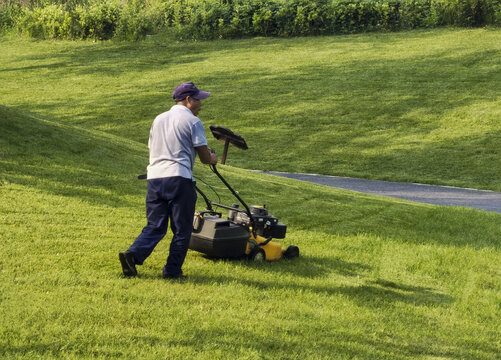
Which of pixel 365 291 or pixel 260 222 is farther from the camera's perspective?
pixel 260 222

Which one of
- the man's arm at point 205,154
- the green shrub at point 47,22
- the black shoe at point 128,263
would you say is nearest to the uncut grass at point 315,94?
the green shrub at point 47,22

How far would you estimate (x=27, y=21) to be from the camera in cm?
4203

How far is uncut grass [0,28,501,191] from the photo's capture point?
2194cm

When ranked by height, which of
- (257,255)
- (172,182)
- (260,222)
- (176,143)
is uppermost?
(176,143)

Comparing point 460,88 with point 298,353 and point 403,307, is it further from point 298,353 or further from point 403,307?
point 298,353

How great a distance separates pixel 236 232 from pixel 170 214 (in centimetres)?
99

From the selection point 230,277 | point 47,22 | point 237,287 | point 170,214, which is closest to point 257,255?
point 230,277

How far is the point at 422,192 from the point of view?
17391 mm

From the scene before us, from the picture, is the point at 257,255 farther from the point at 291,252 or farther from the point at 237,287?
the point at 237,287

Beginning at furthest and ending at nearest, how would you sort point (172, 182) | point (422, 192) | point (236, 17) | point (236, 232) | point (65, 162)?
1. point (236, 17)
2. point (422, 192)
3. point (65, 162)
4. point (236, 232)
5. point (172, 182)

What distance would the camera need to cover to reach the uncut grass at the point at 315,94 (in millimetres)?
21938

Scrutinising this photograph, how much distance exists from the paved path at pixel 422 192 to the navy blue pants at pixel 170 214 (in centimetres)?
1038

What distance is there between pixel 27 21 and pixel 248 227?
38.8 metres

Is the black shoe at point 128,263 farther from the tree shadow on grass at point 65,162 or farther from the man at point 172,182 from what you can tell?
the tree shadow on grass at point 65,162
